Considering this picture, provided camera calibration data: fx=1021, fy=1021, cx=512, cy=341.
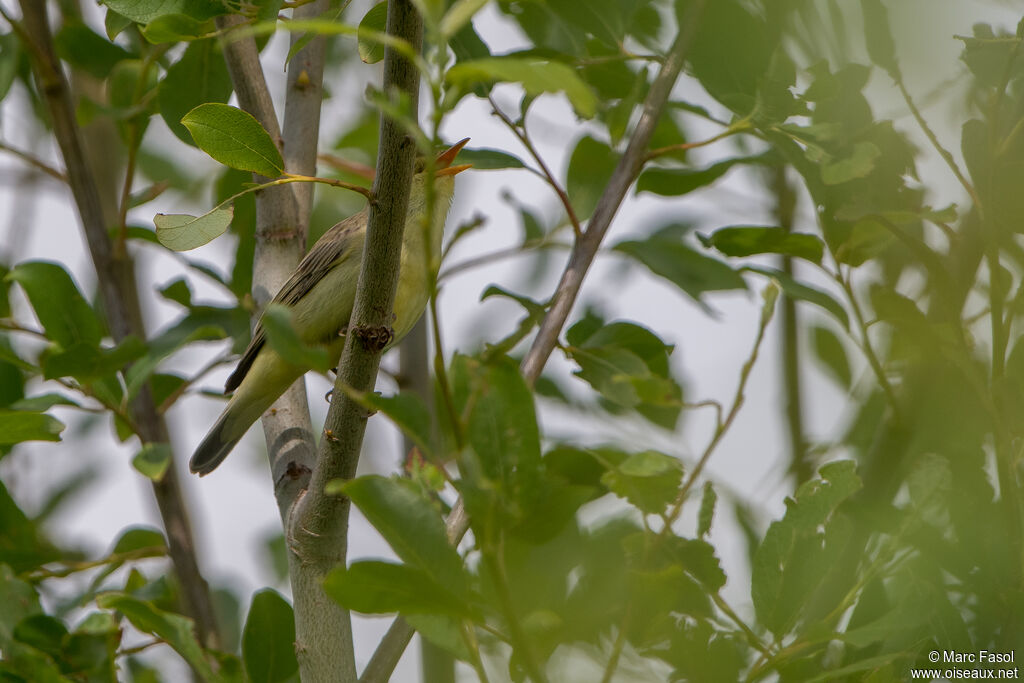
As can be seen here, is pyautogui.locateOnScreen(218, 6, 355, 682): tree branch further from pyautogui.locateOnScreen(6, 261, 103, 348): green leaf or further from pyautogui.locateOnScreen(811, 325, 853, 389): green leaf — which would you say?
pyautogui.locateOnScreen(811, 325, 853, 389): green leaf

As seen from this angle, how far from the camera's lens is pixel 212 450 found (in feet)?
11.9

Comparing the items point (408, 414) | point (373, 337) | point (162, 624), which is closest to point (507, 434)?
point (408, 414)

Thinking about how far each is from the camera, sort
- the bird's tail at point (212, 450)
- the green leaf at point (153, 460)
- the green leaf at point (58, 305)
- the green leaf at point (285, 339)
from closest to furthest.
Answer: the green leaf at point (285, 339)
the green leaf at point (153, 460)
the green leaf at point (58, 305)
the bird's tail at point (212, 450)

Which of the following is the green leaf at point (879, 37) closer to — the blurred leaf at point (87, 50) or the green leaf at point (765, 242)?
the green leaf at point (765, 242)

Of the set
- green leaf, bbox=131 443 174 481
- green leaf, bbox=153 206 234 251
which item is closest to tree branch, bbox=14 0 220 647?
green leaf, bbox=131 443 174 481

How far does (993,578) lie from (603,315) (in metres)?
1.44

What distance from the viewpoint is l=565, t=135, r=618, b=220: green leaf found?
286 cm

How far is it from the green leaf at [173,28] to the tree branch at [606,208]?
0.88m

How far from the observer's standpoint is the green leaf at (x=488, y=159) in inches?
96.4

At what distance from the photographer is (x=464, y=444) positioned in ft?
3.71

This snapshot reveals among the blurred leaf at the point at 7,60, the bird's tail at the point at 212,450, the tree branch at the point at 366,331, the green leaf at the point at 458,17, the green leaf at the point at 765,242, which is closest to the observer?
the green leaf at the point at 458,17

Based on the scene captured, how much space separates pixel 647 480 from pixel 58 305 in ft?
6.01

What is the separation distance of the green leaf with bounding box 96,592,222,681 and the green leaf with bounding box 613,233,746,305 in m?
1.39

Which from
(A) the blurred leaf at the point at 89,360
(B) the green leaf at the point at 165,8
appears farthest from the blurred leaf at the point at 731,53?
(A) the blurred leaf at the point at 89,360
